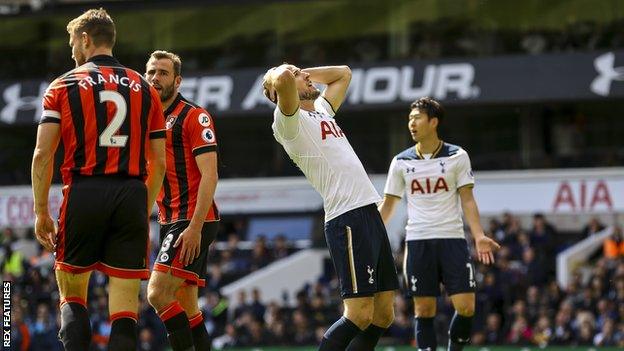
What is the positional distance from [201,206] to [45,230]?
1.43 metres

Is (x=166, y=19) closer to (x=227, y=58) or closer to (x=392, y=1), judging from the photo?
(x=227, y=58)

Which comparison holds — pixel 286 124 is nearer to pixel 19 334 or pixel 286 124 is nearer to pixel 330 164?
pixel 330 164

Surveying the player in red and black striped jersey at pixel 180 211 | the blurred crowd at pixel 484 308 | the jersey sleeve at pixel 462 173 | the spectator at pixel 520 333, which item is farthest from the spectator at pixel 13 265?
the player in red and black striped jersey at pixel 180 211

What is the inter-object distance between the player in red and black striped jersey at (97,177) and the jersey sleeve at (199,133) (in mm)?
1349

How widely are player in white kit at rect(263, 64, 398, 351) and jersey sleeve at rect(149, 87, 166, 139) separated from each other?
3.59ft

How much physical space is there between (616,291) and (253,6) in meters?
13.2

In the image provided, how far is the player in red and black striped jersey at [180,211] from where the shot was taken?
8500 mm

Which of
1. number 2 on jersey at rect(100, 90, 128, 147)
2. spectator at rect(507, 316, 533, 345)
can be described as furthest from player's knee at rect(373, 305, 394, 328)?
spectator at rect(507, 316, 533, 345)

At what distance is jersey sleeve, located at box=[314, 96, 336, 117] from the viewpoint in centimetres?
885

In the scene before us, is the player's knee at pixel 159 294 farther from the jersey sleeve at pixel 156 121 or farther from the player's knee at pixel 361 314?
the jersey sleeve at pixel 156 121

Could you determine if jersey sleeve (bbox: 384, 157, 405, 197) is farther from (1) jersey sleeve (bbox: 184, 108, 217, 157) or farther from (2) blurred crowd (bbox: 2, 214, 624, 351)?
(2) blurred crowd (bbox: 2, 214, 624, 351)

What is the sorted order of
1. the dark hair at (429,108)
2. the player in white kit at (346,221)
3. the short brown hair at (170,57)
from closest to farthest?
the player in white kit at (346,221), the short brown hair at (170,57), the dark hair at (429,108)

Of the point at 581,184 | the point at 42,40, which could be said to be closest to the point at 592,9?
the point at 581,184

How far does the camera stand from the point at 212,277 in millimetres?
23750
